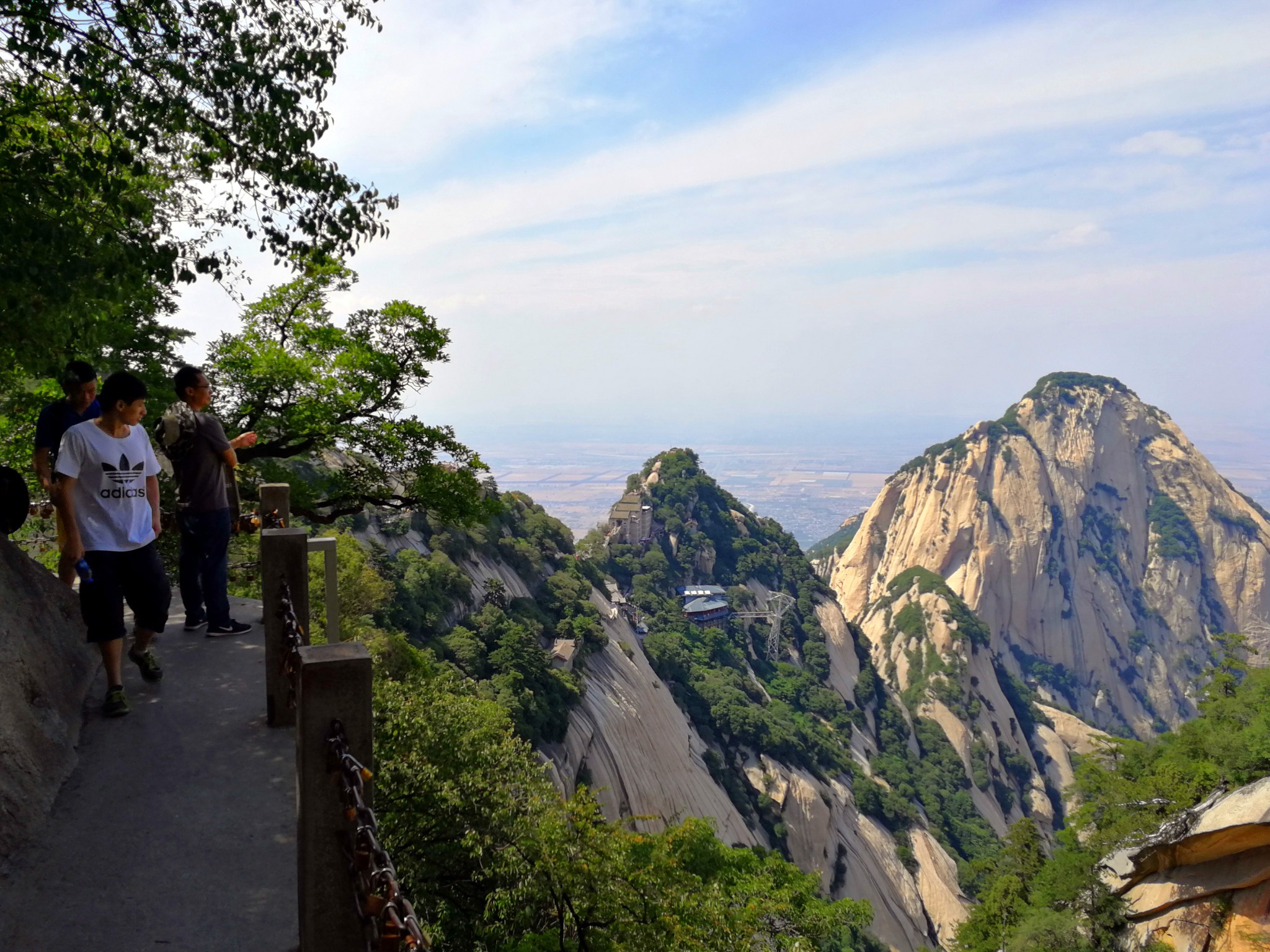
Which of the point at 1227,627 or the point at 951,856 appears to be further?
the point at 1227,627

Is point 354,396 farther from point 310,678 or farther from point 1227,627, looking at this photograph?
point 1227,627

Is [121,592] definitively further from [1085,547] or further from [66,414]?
[1085,547]

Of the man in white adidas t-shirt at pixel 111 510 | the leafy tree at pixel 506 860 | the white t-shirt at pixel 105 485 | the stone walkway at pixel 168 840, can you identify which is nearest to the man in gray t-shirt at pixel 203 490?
the man in white adidas t-shirt at pixel 111 510

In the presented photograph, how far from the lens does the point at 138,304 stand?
11.5 meters

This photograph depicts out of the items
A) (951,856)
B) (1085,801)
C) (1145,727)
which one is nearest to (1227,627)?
(1145,727)

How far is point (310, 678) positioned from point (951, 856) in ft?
220

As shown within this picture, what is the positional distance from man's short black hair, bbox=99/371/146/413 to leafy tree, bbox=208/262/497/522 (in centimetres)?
705

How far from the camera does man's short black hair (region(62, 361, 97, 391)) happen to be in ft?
21.8

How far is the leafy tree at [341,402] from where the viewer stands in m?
12.5

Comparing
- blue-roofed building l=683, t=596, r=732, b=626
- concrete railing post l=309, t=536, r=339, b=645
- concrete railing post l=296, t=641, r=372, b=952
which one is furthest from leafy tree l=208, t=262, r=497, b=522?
blue-roofed building l=683, t=596, r=732, b=626

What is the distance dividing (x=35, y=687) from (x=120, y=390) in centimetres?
201

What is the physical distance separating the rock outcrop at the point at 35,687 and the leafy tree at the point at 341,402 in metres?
6.63

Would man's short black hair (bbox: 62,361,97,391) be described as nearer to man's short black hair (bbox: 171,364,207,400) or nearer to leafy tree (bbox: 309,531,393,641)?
man's short black hair (bbox: 171,364,207,400)

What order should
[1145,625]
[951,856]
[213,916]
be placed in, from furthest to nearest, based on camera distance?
1. [1145,625]
2. [951,856]
3. [213,916]
